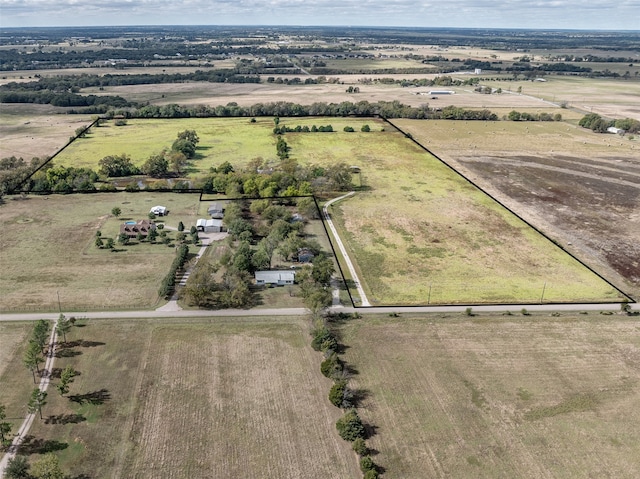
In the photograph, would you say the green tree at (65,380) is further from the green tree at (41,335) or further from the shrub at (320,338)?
the shrub at (320,338)

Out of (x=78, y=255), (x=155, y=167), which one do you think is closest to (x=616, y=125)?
(x=155, y=167)

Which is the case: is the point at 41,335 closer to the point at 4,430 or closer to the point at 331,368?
the point at 4,430

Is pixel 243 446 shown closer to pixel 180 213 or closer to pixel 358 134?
pixel 180 213

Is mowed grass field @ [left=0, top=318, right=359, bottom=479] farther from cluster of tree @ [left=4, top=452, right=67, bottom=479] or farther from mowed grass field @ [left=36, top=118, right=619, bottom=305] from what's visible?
mowed grass field @ [left=36, top=118, right=619, bottom=305]

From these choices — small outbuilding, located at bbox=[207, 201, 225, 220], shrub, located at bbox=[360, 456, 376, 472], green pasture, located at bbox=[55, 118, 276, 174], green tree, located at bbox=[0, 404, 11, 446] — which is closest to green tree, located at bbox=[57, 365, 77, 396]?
green tree, located at bbox=[0, 404, 11, 446]

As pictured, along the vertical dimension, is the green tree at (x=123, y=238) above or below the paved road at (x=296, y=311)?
above

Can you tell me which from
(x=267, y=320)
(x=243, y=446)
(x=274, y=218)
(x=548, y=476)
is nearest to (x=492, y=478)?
(x=548, y=476)

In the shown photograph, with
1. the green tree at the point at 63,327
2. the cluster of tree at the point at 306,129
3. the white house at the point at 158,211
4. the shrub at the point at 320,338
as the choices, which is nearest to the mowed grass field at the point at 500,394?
the shrub at the point at 320,338
